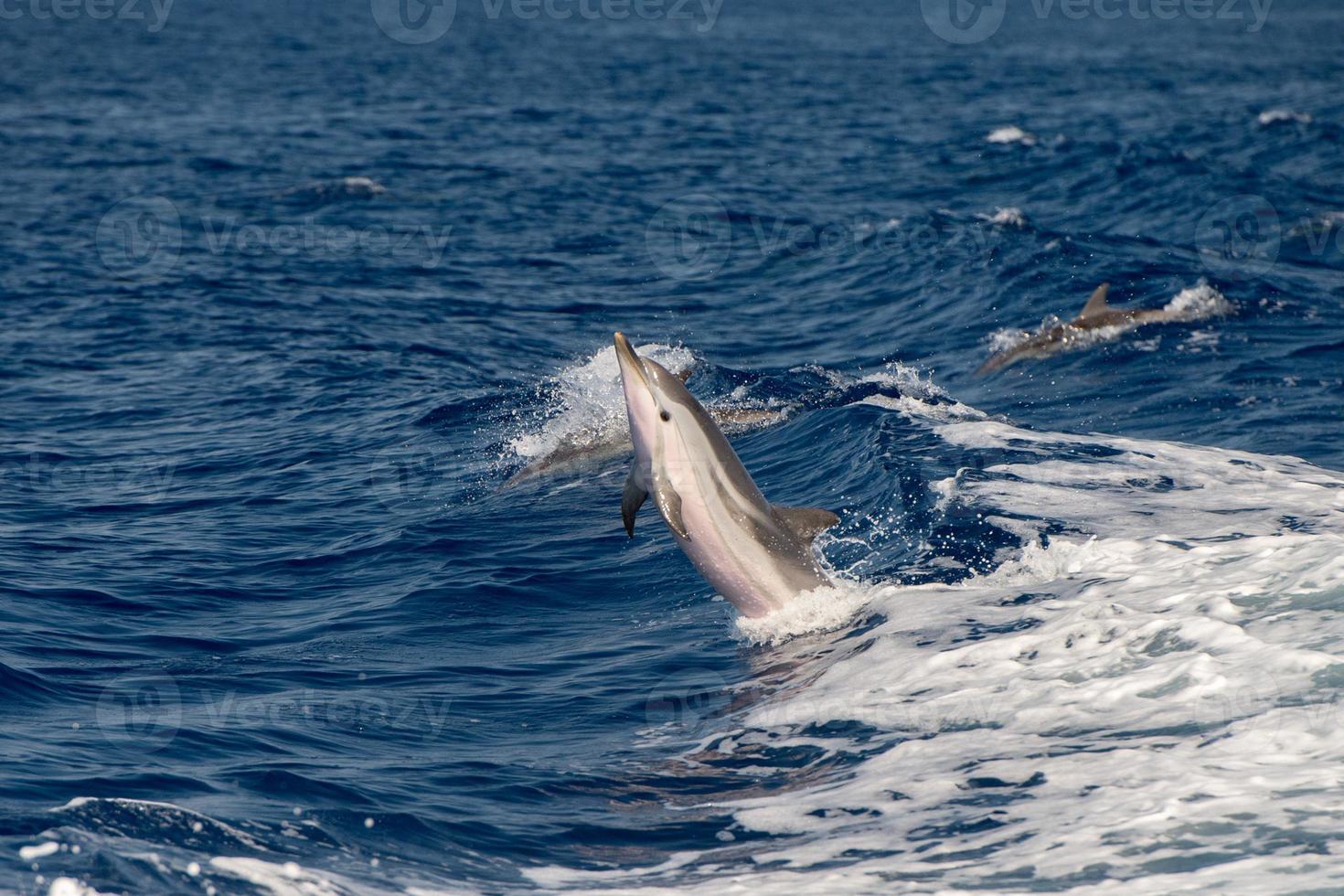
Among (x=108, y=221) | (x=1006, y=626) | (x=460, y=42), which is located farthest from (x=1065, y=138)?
(x=460, y=42)

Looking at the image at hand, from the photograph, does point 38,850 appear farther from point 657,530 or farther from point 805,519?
point 657,530

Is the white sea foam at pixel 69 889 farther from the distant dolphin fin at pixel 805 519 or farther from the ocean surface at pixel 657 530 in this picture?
the distant dolphin fin at pixel 805 519

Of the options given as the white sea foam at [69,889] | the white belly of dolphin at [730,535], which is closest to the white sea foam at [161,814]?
the white sea foam at [69,889]

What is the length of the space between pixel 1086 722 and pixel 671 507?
3216mm

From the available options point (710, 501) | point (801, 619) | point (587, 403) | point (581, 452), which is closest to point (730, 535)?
point (710, 501)

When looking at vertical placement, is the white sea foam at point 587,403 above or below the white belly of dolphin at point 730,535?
below

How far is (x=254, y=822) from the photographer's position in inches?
319

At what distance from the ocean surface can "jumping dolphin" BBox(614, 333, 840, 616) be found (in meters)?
0.42

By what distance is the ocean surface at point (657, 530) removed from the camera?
8.12 m

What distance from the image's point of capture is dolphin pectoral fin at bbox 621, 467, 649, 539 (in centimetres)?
1080

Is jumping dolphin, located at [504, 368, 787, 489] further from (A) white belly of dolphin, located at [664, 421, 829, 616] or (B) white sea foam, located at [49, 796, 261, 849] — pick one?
(B) white sea foam, located at [49, 796, 261, 849]

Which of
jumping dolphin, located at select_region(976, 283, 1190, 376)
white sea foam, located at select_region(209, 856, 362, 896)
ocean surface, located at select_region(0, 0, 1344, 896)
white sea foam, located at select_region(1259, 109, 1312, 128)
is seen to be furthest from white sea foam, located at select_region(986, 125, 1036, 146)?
white sea foam, located at select_region(209, 856, 362, 896)

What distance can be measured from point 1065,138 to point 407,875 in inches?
1452

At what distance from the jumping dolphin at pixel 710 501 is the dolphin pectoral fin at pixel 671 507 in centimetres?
1
